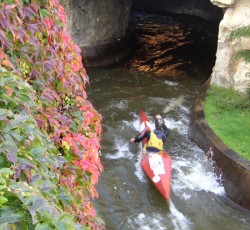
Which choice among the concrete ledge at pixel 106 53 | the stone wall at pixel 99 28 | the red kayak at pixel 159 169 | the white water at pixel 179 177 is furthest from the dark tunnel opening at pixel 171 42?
the red kayak at pixel 159 169

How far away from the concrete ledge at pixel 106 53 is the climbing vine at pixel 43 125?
1004 centimetres

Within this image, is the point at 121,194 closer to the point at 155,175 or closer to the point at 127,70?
the point at 155,175

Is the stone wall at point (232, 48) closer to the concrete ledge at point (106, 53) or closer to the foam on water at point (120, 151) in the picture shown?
the foam on water at point (120, 151)

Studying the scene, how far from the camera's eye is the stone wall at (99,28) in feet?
44.6

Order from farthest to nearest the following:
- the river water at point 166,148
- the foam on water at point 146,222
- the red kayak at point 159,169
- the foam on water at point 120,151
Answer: the foam on water at point 120,151 → the red kayak at point 159,169 → the river water at point 166,148 → the foam on water at point 146,222

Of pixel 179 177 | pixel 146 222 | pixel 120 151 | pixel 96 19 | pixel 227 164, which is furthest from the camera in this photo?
pixel 96 19

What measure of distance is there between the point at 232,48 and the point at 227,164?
141 inches

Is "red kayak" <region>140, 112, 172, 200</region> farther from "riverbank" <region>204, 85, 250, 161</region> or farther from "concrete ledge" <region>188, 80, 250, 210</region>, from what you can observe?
"riverbank" <region>204, 85, 250, 161</region>

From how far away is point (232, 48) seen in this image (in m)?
10.0

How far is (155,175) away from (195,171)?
4.13ft

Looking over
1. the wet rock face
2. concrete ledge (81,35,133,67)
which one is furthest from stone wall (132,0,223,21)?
concrete ledge (81,35,133,67)

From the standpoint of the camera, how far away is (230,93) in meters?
A: 10.2

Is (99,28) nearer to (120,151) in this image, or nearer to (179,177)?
(120,151)

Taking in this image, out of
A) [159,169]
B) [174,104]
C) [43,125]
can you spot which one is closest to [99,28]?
[174,104]
